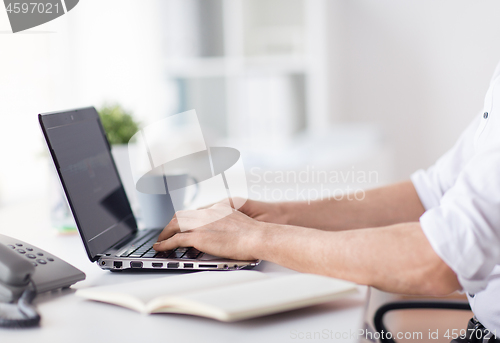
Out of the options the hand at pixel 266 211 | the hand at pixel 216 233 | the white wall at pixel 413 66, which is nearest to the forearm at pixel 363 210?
the hand at pixel 266 211

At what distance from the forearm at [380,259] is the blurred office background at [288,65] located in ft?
7.74

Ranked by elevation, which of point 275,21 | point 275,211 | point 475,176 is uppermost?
point 275,21

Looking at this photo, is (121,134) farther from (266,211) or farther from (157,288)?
(157,288)

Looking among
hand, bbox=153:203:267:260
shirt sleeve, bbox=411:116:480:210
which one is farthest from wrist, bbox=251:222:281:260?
shirt sleeve, bbox=411:116:480:210

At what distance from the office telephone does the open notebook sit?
2.4 inches

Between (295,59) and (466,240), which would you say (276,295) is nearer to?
(466,240)

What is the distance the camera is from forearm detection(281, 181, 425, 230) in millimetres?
954

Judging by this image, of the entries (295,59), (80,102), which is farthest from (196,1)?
(80,102)

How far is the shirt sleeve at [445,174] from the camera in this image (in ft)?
3.27

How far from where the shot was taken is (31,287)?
60 centimetres

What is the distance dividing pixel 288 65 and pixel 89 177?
2.58 m

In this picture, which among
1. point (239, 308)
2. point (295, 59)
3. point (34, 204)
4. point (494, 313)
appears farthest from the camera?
point (295, 59)

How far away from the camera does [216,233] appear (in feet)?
2.45

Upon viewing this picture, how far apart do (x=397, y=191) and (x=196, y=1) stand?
8.63 ft
